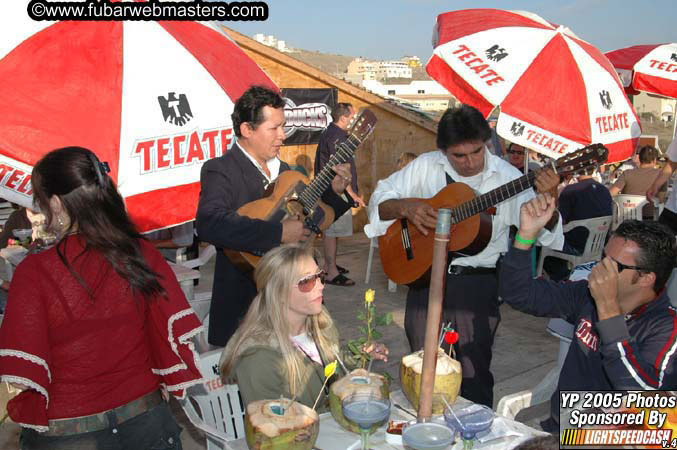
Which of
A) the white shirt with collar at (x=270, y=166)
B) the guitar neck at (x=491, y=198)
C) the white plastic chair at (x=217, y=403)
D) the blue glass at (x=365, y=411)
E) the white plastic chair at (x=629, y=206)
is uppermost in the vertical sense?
the white shirt with collar at (x=270, y=166)

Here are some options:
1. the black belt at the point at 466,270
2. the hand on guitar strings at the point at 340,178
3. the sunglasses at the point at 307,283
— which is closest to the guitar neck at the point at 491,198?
the black belt at the point at 466,270

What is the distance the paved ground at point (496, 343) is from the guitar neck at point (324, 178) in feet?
5.71

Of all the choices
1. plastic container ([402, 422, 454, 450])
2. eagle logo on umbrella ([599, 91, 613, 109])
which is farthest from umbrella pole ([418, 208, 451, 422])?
eagle logo on umbrella ([599, 91, 613, 109])

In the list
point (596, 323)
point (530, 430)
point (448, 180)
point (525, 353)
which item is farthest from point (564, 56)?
point (530, 430)

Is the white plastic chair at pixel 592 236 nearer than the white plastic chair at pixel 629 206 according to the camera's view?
Yes

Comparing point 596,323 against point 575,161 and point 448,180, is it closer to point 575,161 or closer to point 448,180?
point 575,161

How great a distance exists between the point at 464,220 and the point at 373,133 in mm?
7019

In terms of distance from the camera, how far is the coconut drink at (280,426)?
2070mm

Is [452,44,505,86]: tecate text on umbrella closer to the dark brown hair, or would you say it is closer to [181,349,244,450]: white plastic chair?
[181,349,244,450]: white plastic chair

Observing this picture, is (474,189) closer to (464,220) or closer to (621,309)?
(464,220)

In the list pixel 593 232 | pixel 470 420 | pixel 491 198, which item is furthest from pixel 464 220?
pixel 593 232

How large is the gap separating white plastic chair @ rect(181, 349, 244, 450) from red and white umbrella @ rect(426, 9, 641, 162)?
112 inches

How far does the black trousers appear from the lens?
3598 millimetres

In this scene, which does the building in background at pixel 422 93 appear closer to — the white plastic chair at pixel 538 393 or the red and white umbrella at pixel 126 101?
the white plastic chair at pixel 538 393
